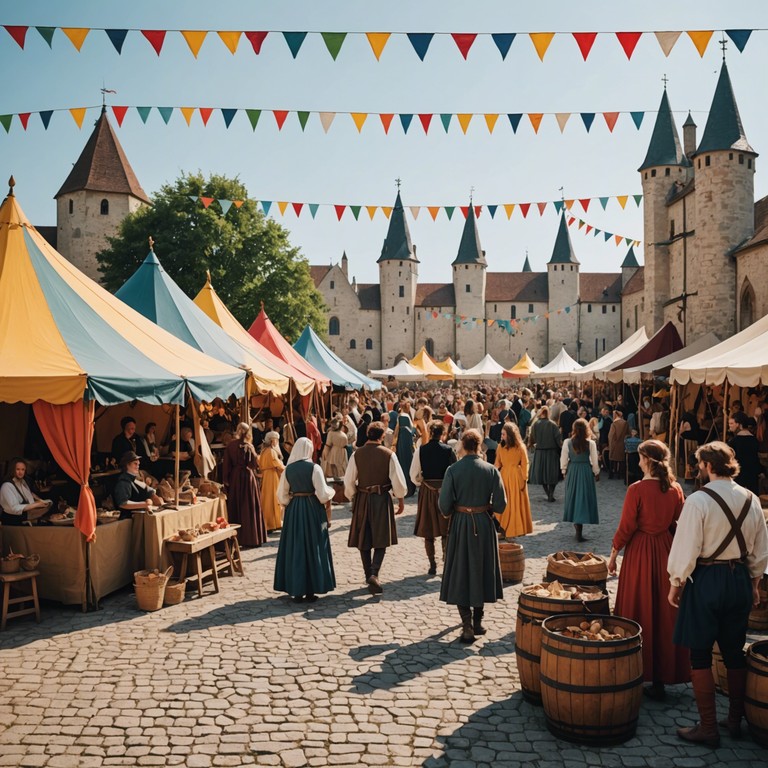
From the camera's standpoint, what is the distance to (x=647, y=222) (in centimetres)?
2819

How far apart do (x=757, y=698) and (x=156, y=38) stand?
8.93 m

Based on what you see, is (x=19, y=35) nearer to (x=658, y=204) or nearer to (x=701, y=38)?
(x=701, y=38)

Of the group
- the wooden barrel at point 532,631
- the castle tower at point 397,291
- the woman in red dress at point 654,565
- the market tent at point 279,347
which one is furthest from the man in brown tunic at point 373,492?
the castle tower at point 397,291

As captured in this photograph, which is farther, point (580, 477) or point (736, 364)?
point (736, 364)

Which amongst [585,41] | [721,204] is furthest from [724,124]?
[585,41]

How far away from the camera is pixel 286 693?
4.67m

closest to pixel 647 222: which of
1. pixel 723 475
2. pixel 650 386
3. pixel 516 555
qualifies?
pixel 650 386

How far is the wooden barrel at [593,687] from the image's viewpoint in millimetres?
3859

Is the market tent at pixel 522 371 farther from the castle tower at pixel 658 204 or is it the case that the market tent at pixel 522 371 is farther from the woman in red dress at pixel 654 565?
the woman in red dress at pixel 654 565

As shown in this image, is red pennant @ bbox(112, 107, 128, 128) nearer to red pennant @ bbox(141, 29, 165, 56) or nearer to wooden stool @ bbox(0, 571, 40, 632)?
red pennant @ bbox(141, 29, 165, 56)

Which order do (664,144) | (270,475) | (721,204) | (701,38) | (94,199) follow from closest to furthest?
(701,38) < (270,475) < (721,204) < (664,144) < (94,199)

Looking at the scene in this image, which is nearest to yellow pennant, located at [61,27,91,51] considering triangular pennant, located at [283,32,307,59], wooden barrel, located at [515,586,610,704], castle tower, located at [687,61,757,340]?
triangular pennant, located at [283,32,307,59]

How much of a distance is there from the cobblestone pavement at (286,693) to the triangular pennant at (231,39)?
6368 millimetres

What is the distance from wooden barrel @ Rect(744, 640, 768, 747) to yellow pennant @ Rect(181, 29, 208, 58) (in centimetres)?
839
